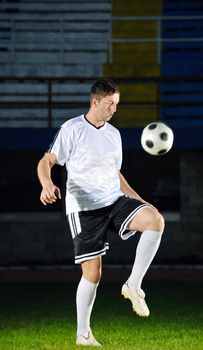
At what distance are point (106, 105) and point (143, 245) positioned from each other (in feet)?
3.94

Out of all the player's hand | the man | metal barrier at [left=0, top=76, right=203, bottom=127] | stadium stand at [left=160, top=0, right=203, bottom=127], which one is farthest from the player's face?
metal barrier at [left=0, top=76, right=203, bottom=127]

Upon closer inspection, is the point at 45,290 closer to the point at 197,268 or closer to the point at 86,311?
the point at 197,268

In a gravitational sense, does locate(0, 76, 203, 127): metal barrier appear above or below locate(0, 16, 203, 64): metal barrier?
below

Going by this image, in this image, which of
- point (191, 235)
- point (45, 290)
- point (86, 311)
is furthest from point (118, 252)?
point (86, 311)

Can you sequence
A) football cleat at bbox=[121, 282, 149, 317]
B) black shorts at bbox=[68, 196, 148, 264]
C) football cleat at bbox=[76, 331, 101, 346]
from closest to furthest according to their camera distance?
football cleat at bbox=[121, 282, 149, 317] < black shorts at bbox=[68, 196, 148, 264] < football cleat at bbox=[76, 331, 101, 346]

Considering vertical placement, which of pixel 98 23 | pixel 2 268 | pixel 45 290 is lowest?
pixel 2 268

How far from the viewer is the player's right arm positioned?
8.39 m

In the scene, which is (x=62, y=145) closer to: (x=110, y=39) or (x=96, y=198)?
(x=96, y=198)

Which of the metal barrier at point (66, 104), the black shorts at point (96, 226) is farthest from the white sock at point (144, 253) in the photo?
the metal barrier at point (66, 104)

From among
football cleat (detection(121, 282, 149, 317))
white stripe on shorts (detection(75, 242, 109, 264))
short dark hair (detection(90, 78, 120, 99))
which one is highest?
short dark hair (detection(90, 78, 120, 99))

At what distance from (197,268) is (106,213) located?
12128 mm

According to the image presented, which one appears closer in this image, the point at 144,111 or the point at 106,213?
the point at 106,213

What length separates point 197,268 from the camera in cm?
2122

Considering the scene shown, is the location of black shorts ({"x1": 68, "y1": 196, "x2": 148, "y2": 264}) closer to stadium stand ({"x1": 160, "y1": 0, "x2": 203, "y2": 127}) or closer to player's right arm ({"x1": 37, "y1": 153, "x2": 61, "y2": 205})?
player's right arm ({"x1": 37, "y1": 153, "x2": 61, "y2": 205})
